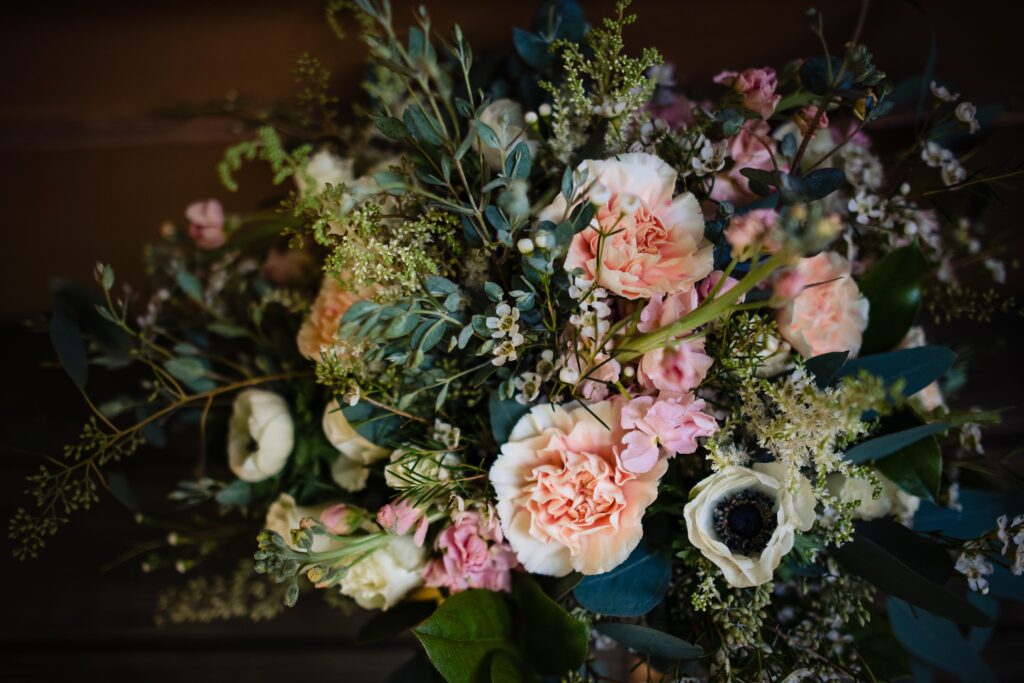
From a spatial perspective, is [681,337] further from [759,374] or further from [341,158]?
[341,158]

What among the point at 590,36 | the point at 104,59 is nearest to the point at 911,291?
the point at 590,36

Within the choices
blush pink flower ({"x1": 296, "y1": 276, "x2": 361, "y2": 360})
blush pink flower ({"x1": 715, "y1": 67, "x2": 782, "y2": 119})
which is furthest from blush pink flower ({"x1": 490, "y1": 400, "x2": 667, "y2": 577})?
blush pink flower ({"x1": 715, "y1": 67, "x2": 782, "y2": 119})

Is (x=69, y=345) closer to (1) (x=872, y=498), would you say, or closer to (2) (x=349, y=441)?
A: (2) (x=349, y=441)

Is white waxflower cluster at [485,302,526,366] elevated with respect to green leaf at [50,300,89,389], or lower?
elevated

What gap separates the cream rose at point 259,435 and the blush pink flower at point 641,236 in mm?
395

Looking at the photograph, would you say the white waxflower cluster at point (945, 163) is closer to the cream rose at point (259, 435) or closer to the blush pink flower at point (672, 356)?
the blush pink flower at point (672, 356)

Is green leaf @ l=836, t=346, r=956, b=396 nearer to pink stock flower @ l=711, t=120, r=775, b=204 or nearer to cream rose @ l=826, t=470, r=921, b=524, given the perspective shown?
cream rose @ l=826, t=470, r=921, b=524

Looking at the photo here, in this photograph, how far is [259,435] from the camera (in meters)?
0.78

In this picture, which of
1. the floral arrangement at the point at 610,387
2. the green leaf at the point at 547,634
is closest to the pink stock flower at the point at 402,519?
the floral arrangement at the point at 610,387

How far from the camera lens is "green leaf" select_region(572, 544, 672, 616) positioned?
69 cm

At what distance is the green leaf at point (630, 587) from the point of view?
27.2 inches

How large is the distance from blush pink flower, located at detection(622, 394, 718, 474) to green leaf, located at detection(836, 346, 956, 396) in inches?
7.2

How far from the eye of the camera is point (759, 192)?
0.66 meters

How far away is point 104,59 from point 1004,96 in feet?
4.43
